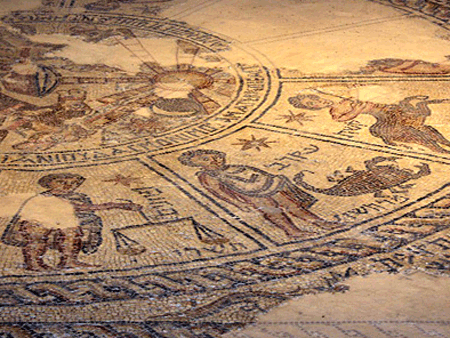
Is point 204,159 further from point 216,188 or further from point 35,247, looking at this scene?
point 35,247

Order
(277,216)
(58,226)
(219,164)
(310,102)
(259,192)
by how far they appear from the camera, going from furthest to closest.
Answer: (310,102) → (219,164) → (259,192) → (277,216) → (58,226)

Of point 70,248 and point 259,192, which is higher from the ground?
point 259,192

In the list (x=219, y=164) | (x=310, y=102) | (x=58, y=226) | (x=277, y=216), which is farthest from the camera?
(x=310, y=102)

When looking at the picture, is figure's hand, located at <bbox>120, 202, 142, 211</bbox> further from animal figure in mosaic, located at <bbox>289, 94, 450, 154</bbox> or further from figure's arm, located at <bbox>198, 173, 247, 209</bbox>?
animal figure in mosaic, located at <bbox>289, 94, 450, 154</bbox>

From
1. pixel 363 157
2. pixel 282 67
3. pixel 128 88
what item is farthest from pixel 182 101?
pixel 363 157

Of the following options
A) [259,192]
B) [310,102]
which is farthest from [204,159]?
[310,102]

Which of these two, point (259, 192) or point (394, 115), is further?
point (394, 115)

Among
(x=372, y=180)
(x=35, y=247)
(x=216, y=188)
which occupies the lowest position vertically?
(x=35, y=247)
